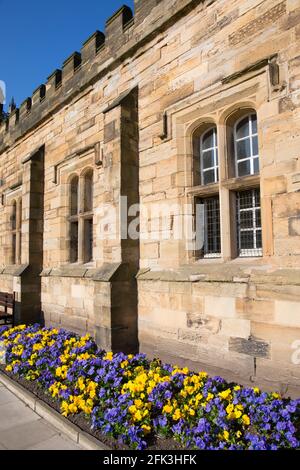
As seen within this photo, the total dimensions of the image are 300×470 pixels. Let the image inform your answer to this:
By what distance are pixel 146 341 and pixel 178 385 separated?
1.46 metres

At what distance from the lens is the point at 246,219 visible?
4.73 metres

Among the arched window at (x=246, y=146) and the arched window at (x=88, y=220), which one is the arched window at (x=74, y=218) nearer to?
the arched window at (x=88, y=220)

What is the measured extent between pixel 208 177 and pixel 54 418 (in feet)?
Answer: 13.1

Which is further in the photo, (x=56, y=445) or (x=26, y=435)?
(x=26, y=435)

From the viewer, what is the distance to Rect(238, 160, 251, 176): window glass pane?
15.5 ft

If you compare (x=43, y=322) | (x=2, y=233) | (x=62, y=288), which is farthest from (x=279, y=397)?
(x=2, y=233)

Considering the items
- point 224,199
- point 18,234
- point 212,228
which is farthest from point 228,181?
point 18,234

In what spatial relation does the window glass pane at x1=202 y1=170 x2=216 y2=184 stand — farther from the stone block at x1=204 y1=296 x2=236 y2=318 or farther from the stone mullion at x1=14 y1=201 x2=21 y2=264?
the stone mullion at x1=14 y1=201 x2=21 y2=264

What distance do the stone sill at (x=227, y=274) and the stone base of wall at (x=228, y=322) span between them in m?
0.01

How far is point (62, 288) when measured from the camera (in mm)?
7715

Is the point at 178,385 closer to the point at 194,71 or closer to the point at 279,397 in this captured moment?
the point at 279,397

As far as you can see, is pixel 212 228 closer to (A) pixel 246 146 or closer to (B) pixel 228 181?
(B) pixel 228 181

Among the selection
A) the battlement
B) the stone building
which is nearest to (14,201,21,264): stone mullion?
the battlement

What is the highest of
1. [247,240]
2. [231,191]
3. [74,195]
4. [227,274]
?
[74,195]
